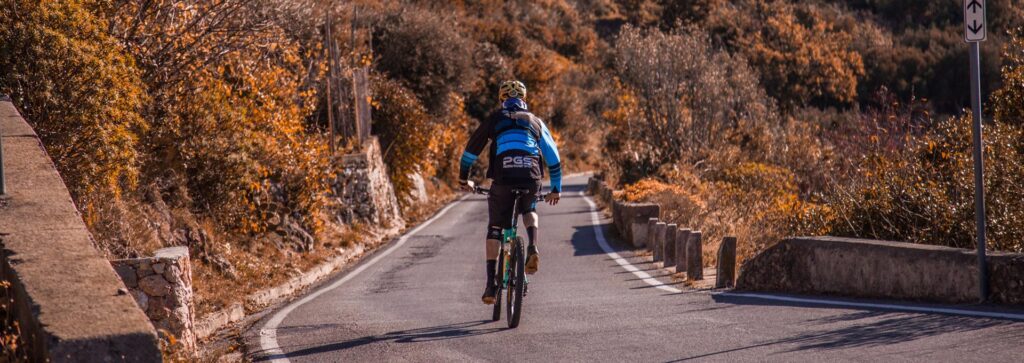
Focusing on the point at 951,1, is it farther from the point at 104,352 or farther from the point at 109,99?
the point at 104,352

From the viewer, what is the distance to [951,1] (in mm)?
47688

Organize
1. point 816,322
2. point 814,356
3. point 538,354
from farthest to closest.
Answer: point 816,322
point 538,354
point 814,356

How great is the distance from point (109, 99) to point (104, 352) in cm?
564

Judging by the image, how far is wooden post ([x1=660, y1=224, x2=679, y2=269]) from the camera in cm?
1553

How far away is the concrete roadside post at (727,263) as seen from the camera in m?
12.1

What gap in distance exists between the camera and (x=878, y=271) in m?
10.2

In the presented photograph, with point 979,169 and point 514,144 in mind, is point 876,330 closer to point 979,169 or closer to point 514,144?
point 979,169

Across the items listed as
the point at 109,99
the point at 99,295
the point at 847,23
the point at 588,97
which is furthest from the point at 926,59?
the point at 99,295

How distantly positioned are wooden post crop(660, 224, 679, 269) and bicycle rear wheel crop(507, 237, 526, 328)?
6.38 m

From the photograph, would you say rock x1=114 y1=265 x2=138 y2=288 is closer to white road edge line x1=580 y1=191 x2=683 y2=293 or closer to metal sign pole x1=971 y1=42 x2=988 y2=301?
white road edge line x1=580 y1=191 x2=683 y2=293

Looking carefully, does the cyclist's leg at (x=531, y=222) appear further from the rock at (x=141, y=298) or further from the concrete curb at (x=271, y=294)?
the concrete curb at (x=271, y=294)

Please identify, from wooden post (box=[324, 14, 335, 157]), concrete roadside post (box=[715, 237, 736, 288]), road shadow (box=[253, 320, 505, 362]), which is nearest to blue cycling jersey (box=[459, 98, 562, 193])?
road shadow (box=[253, 320, 505, 362])

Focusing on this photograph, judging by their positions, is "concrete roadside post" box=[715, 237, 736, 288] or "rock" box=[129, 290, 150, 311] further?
"concrete roadside post" box=[715, 237, 736, 288]

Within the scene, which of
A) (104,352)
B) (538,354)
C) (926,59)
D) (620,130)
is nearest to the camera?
(104,352)
